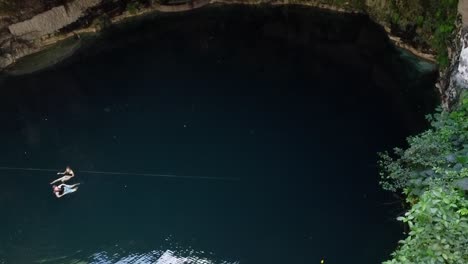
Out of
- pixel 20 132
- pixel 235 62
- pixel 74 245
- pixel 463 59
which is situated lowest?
pixel 74 245

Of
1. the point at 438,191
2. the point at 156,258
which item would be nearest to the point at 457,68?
the point at 438,191

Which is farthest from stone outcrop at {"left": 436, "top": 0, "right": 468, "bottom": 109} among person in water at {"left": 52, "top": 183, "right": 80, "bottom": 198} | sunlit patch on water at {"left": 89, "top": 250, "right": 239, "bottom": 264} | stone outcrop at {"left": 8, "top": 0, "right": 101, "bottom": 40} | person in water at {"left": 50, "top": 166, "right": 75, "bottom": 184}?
stone outcrop at {"left": 8, "top": 0, "right": 101, "bottom": 40}

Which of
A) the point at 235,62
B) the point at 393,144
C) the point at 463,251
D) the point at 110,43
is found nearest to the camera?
the point at 463,251

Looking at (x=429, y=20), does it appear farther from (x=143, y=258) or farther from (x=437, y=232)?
(x=143, y=258)

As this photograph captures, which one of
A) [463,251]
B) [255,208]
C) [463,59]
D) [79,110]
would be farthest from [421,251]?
[79,110]

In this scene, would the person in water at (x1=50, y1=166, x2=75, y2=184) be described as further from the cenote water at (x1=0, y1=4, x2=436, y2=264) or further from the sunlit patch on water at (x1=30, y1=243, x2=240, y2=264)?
the sunlit patch on water at (x1=30, y1=243, x2=240, y2=264)

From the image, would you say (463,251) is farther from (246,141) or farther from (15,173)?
(15,173)
